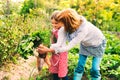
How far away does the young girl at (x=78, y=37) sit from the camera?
4020 millimetres

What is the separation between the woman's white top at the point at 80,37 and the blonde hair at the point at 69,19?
13cm

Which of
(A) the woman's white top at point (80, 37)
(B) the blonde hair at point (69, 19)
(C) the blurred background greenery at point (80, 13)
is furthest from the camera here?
(C) the blurred background greenery at point (80, 13)

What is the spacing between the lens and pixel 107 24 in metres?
12.8

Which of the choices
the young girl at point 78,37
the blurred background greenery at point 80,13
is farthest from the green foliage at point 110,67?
the young girl at point 78,37

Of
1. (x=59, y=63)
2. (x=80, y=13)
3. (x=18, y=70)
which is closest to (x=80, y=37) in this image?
(x=59, y=63)

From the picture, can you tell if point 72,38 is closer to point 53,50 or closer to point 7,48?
point 53,50

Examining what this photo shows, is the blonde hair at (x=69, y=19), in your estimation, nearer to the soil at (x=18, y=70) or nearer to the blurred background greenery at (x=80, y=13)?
the blurred background greenery at (x=80, y=13)

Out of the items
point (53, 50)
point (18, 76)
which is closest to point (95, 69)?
point (53, 50)

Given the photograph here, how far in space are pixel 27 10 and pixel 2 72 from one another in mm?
9212

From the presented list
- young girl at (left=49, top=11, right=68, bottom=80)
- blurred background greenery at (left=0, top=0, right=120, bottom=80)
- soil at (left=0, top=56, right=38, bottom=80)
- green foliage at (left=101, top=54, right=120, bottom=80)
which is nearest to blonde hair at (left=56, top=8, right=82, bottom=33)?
young girl at (left=49, top=11, right=68, bottom=80)

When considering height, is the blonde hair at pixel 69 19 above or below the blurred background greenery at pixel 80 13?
above

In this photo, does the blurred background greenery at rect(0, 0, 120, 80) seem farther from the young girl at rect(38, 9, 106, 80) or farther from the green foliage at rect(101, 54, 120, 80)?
the young girl at rect(38, 9, 106, 80)

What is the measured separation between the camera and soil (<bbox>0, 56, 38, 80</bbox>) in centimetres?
562

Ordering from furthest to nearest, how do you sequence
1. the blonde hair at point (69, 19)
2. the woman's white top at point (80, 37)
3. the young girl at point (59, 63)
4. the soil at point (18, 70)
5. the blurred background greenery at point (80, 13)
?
the blurred background greenery at point (80, 13) → the soil at point (18, 70) → the young girl at point (59, 63) → the woman's white top at point (80, 37) → the blonde hair at point (69, 19)
